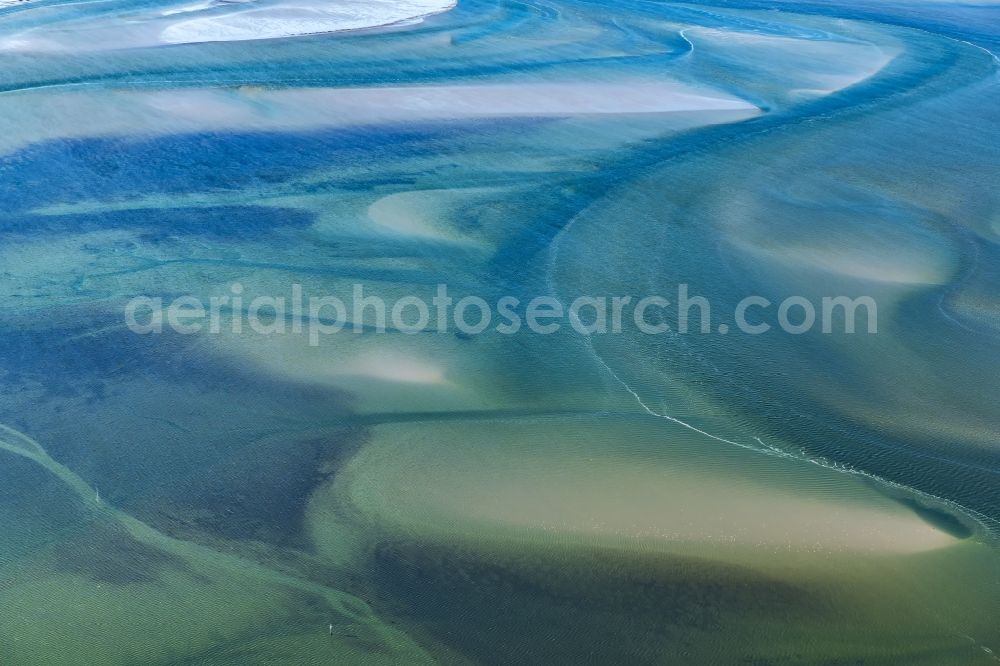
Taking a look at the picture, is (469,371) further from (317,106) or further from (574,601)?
(317,106)

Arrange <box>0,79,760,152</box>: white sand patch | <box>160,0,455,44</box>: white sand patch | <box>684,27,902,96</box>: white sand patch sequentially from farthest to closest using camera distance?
1. <box>160,0,455,44</box>: white sand patch
2. <box>684,27,902,96</box>: white sand patch
3. <box>0,79,760,152</box>: white sand patch

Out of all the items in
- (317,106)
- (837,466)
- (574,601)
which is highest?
(317,106)

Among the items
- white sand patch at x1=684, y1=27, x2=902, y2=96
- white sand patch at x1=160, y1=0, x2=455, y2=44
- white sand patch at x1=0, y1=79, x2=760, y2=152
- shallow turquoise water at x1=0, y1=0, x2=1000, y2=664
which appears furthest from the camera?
white sand patch at x1=160, y1=0, x2=455, y2=44

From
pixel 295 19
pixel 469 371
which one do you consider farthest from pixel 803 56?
pixel 469 371

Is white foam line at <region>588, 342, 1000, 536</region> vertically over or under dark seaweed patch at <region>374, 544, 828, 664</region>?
over

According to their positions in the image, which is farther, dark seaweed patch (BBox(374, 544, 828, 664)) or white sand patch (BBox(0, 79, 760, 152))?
white sand patch (BBox(0, 79, 760, 152))

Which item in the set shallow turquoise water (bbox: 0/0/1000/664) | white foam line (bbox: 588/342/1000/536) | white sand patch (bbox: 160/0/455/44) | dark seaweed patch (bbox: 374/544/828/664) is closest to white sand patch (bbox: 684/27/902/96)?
shallow turquoise water (bbox: 0/0/1000/664)

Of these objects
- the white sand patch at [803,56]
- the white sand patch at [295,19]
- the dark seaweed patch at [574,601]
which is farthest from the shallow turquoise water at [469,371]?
the white sand patch at [295,19]

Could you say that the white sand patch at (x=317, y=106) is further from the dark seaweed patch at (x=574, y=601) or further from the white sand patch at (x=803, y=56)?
the dark seaweed patch at (x=574, y=601)

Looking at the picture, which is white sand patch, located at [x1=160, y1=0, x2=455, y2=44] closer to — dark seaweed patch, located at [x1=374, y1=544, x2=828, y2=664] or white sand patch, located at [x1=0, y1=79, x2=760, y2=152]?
white sand patch, located at [x1=0, y1=79, x2=760, y2=152]

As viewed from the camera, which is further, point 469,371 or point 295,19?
point 295,19

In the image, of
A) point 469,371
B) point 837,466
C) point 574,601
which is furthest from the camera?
point 469,371

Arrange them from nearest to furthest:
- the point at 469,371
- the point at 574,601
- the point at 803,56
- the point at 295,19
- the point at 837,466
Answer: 1. the point at 574,601
2. the point at 837,466
3. the point at 469,371
4. the point at 803,56
5. the point at 295,19
